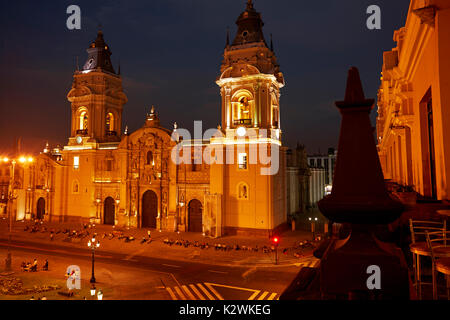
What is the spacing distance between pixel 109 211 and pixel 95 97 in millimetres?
15912

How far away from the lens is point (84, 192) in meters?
39.9

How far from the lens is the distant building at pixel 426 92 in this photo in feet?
26.4

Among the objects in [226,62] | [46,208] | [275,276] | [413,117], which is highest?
[226,62]

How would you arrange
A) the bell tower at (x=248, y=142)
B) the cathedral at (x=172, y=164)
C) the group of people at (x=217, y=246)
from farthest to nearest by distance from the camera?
the cathedral at (x=172, y=164)
the bell tower at (x=248, y=142)
the group of people at (x=217, y=246)

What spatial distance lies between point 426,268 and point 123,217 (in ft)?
115

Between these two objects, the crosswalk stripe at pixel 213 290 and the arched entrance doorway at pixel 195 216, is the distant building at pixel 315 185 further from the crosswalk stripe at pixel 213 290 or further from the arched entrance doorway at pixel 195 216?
the crosswalk stripe at pixel 213 290

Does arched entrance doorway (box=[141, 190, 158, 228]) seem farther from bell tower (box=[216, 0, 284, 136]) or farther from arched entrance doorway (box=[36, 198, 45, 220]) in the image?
arched entrance doorway (box=[36, 198, 45, 220])

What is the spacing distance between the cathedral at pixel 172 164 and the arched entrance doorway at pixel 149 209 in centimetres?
13

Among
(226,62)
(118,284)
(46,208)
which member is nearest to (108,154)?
(46,208)

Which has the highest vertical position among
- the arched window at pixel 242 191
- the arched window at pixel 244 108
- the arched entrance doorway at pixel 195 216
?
the arched window at pixel 244 108

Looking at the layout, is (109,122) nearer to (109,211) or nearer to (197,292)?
(109,211)

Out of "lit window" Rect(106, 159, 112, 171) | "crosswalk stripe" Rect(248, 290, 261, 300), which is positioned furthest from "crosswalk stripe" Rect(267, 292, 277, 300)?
"lit window" Rect(106, 159, 112, 171)

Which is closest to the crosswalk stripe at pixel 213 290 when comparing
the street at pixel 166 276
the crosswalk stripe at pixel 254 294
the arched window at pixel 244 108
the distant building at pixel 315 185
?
the street at pixel 166 276
